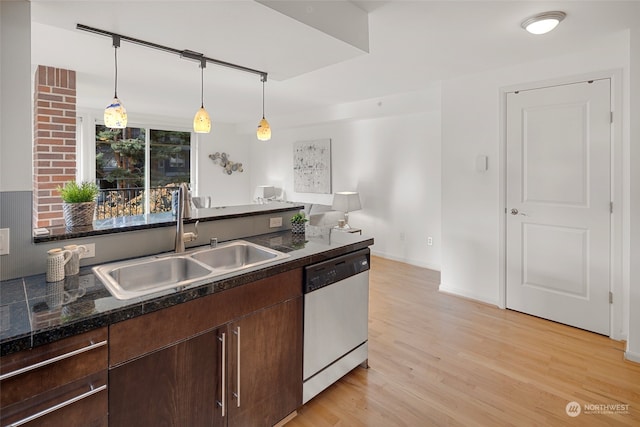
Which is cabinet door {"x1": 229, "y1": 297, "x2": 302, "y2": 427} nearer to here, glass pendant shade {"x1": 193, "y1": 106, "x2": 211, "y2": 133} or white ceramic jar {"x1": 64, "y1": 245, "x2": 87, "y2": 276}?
white ceramic jar {"x1": 64, "y1": 245, "x2": 87, "y2": 276}

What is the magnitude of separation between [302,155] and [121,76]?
3.27 metres

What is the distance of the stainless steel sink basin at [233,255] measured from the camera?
6.63ft

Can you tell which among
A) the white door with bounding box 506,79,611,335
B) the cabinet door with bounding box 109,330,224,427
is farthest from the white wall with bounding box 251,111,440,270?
the cabinet door with bounding box 109,330,224,427

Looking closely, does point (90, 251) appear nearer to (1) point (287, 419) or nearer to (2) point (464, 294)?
(1) point (287, 419)

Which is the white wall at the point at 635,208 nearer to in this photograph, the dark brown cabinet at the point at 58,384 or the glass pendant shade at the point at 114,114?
the dark brown cabinet at the point at 58,384

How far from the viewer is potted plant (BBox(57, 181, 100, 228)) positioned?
1.77 metres

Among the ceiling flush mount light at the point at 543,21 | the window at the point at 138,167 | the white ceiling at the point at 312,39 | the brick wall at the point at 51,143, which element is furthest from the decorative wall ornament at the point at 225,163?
the ceiling flush mount light at the point at 543,21

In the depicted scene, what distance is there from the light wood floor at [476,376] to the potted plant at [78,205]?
1587mm

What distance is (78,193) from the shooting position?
181cm

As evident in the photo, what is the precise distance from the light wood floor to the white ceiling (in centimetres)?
216

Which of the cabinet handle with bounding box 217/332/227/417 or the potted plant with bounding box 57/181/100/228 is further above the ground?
the potted plant with bounding box 57/181/100/228

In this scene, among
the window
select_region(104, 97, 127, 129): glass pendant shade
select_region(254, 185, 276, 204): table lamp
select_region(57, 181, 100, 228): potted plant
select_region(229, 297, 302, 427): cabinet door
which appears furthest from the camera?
select_region(254, 185, 276, 204): table lamp

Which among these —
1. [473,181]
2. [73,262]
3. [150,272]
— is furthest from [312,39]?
[473,181]

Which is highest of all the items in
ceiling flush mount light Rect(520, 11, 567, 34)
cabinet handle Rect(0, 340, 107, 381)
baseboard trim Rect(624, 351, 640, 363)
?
ceiling flush mount light Rect(520, 11, 567, 34)
